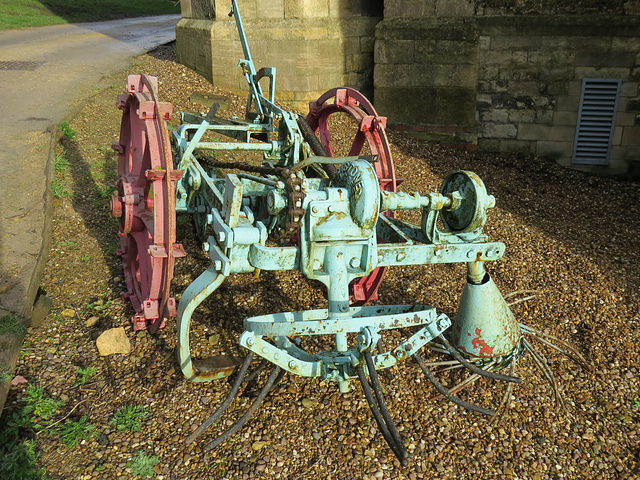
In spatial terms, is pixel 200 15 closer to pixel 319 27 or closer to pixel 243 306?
pixel 319 27

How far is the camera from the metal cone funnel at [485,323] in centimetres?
323

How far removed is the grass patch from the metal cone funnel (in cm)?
1544

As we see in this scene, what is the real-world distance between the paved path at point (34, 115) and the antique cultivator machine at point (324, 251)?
0.78 m

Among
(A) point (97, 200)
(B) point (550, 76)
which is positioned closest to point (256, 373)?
(A) point (97, 200)

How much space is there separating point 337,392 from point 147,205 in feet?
5.30

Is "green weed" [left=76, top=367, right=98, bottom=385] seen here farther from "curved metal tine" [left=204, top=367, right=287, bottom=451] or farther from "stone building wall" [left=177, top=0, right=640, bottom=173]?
"stone building wall" [left=177, top=0, right=640, bottom=173]

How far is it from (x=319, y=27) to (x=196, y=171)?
17.6ft

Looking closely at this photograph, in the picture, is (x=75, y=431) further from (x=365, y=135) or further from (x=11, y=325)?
(x=365, y=135)

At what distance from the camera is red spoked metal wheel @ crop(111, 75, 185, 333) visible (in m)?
3.05

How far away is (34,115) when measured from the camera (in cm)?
730

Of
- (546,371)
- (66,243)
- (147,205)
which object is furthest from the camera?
(66,243)

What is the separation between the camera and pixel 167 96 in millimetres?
8352

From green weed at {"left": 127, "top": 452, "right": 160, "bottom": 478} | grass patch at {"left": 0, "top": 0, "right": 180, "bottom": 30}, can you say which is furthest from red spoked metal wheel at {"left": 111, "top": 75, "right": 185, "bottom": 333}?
grass patch at {"left": 0, "top": 0, "right": 180, "bottom": 30}

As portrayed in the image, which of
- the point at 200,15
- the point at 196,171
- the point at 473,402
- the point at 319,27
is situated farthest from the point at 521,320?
the point at 200,15
